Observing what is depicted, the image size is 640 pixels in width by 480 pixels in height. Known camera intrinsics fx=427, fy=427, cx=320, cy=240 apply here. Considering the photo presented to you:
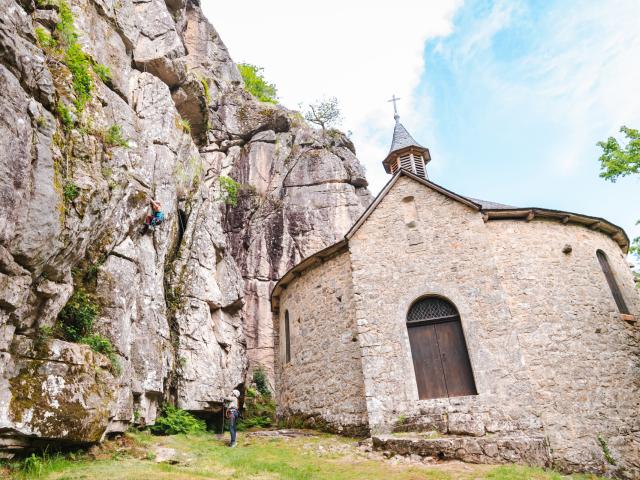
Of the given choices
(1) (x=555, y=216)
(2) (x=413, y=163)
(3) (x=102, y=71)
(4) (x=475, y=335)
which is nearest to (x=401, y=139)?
(2) (x=413, y=163)

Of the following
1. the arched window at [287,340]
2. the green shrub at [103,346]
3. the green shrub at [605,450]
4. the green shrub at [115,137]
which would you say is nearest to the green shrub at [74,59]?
the green shrub at [115,137]

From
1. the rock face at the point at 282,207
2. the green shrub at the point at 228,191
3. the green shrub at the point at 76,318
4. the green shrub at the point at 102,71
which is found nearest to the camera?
the green shrub at the point at 76,318

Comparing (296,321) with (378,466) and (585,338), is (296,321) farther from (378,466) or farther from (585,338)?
(585,338)

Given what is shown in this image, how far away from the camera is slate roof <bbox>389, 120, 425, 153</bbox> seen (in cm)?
1752

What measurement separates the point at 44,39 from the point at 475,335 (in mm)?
13419

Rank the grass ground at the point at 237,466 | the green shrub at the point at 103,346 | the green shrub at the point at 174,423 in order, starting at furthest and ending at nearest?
the green shrub at the point at 174,423, the green shrub at the point at 103,346, the grass ground at the point at 237,466

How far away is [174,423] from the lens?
1245cm

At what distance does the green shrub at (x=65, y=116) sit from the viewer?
9.18 meters

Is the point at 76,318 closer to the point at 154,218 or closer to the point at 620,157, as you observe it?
the point at 154,218

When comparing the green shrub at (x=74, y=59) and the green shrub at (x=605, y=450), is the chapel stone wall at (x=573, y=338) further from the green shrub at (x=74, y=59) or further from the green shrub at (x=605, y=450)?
the green shrub at (x=74, y=59)

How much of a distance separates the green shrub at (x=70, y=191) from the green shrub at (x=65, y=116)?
149 centimetres

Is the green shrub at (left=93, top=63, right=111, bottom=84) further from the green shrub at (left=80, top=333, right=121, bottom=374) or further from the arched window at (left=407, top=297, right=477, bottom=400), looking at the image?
the arched window at (left=407, top=297, right=477, bottom=400)

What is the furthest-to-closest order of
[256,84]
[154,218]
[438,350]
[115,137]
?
[256,84] < [154,218] < [115,137] < [438,350]

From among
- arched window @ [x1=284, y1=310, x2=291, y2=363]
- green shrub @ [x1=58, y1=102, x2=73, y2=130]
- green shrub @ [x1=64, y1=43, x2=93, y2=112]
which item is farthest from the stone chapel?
green shrub @ [x1=64, y1=43, x2=93, y2=112]
